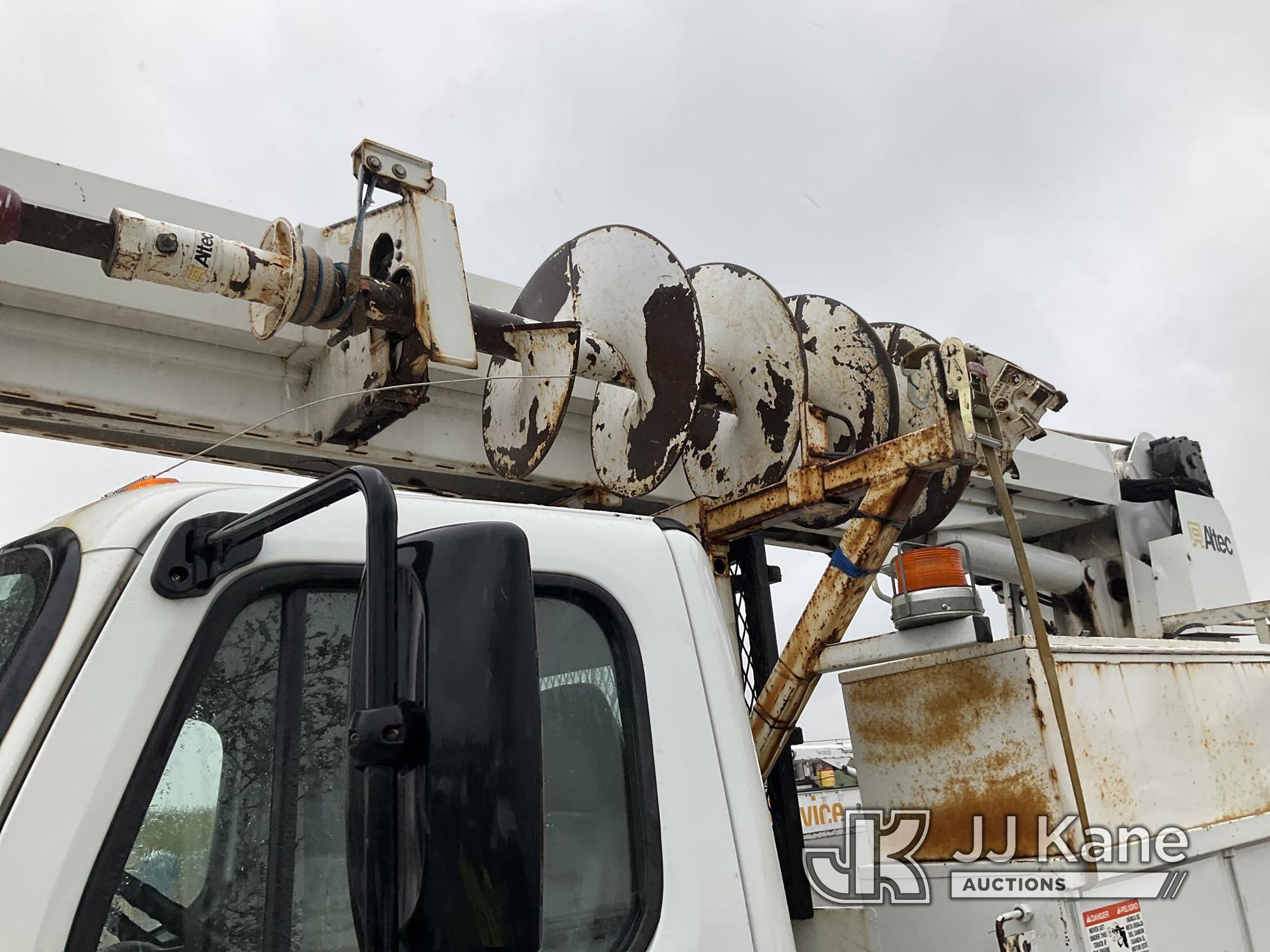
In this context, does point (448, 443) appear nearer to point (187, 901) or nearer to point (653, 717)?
point (653, 717)

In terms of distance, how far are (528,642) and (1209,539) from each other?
3.99 metres

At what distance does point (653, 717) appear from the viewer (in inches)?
58.0

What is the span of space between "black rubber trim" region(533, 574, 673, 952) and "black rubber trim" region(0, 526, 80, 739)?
54 cm

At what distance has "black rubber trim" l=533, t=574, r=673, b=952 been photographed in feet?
4.45

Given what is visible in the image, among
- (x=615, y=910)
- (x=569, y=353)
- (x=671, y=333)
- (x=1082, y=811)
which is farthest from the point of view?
(x=671, y=333)

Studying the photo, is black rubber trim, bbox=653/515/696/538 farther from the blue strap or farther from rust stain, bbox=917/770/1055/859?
rust stain, bbox=917/770/1055/859

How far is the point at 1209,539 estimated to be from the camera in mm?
4199

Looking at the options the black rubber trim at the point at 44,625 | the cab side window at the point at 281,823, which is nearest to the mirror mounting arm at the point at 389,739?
the cab side window at the point at 281,823

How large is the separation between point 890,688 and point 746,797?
89 cm

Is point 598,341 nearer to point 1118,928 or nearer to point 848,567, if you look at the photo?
point 848,567

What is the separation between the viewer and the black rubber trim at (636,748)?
1.36 meters

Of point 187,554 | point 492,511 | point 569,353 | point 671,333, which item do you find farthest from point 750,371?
point 187,554

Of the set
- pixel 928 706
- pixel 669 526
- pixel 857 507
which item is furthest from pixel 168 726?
pixel 928 706

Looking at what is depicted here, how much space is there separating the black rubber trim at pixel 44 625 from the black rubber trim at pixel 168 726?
140 millimetres
